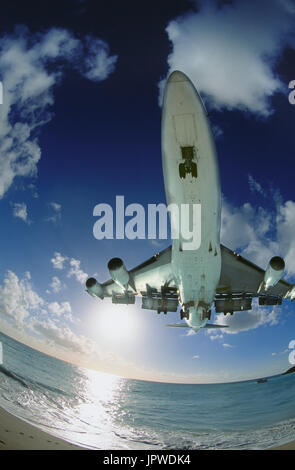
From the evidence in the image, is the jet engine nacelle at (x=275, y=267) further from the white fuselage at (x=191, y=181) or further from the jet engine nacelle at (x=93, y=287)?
the jet engine nacelle at (x=93, y=287)

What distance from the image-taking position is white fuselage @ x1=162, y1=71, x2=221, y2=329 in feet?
24.7

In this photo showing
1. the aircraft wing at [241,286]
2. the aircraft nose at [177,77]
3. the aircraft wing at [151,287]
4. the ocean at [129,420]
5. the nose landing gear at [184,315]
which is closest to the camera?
the aircraft nose at [177,77]

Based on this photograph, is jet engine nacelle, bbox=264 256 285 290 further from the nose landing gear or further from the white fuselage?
the nose landing gear

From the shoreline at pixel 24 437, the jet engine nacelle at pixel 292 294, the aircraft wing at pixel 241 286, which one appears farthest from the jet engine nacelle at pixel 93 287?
the jet engine nacelle at pixel 292 294

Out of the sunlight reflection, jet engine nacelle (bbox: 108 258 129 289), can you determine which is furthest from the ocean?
jet engine nacelle (bbox: 108 258 129 289)

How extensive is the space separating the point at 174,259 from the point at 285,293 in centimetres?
947

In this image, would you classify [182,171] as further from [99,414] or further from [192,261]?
[99,414]

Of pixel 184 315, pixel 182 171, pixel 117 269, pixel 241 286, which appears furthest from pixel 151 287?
pixel 182 171

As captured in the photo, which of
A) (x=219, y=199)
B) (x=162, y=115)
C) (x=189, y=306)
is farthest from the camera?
(x=189, y=306)

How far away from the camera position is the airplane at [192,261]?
7.72m

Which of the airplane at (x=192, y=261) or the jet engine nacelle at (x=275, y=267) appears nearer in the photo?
the airplane at (x=192, y=261)

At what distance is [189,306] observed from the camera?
13562 mm
